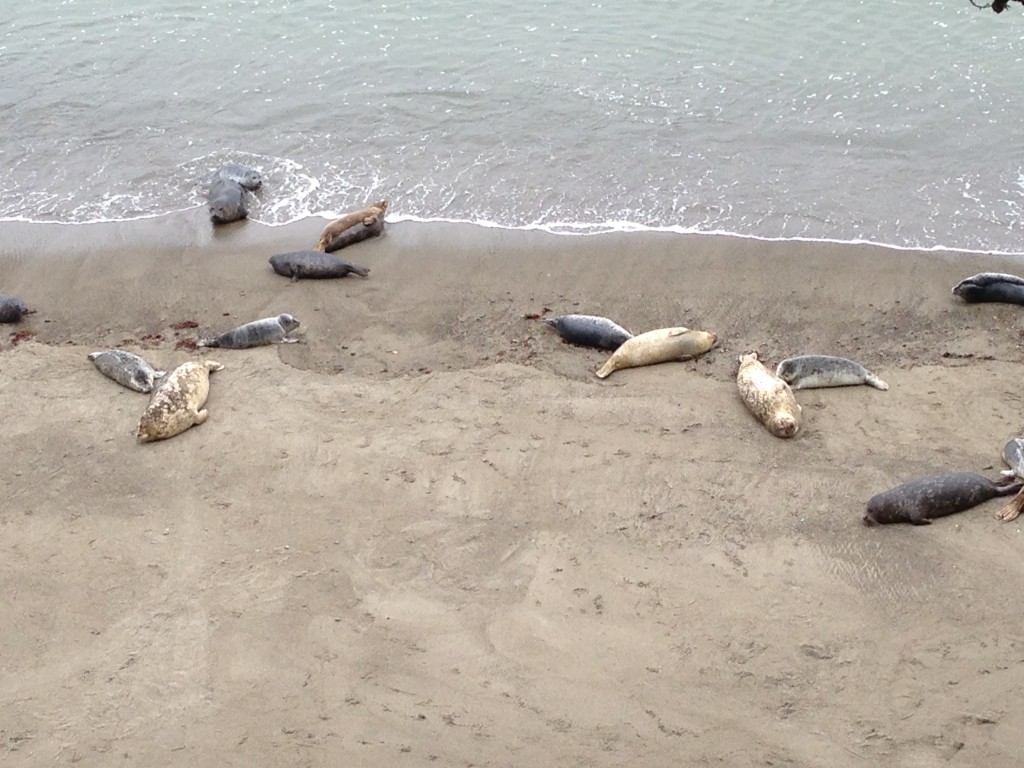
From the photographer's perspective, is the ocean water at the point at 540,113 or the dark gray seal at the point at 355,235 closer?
the dark gray seal at the point at 355,235

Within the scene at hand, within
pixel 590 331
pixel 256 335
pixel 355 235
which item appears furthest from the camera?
pixel 355 235

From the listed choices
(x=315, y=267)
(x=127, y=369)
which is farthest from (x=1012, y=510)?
(x=127, y=369)

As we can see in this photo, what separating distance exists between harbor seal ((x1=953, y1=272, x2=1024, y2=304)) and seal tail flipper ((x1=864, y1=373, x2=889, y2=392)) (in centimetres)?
149

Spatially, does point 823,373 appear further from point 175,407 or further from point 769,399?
point 175,407

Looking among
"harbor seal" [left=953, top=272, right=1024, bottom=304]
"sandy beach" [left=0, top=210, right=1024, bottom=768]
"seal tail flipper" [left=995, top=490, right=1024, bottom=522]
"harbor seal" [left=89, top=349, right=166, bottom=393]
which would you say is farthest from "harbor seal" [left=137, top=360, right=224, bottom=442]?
"harbor seal" [left=953, top=272, right=1024, bottom=304]

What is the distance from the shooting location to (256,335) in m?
7.95

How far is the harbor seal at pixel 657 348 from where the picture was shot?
7508 mm

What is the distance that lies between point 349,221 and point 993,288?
533 cm

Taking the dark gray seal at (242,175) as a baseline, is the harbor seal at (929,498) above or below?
below

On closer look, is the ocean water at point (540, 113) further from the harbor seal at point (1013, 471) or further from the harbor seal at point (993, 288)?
the harbor seal at point (1013, 471)

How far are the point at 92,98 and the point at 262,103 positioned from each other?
6.56ft

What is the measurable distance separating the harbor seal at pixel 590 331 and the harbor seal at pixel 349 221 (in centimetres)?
225

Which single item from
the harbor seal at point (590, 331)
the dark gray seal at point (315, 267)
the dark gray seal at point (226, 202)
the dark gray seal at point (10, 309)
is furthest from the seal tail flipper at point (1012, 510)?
the dark gray seal at point (10, 309)

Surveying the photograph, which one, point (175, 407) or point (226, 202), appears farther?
point (226, 202)
